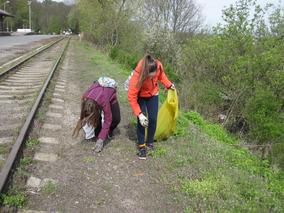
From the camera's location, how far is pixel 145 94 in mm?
5684

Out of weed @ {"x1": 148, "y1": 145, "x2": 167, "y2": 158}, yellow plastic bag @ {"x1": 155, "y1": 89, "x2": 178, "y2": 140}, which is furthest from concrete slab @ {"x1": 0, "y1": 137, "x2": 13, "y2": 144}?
yellow plastic bag @ {"x1": 155, "y1": 89, "x2": 178, "y2": 140}

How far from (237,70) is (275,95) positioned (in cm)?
155

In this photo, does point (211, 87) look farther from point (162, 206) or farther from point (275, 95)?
point (162, 206)

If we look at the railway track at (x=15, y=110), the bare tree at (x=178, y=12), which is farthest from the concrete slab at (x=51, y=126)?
the bare tree at (x=178, y=12)

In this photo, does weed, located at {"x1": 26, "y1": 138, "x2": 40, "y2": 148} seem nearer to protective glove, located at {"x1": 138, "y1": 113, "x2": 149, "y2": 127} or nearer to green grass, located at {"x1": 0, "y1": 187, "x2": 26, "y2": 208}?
green grass, located at {"x1": 0, "y1": 187, "x2": 26, "y2": 208}

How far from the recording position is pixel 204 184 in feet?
15.3

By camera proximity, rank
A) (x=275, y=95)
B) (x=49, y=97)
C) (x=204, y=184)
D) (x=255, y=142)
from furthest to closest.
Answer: (x=275, y=95)
(x=255, y=142)
(x=49, y=97)
(x=204, y=184)

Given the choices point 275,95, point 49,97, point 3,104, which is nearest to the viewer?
point 3,104

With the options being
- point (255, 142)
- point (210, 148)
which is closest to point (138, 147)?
point (210, 148)

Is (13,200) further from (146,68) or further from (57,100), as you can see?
(57,100)

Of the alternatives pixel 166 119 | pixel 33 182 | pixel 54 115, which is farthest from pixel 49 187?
pixel 54 115

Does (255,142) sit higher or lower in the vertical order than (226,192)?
lower

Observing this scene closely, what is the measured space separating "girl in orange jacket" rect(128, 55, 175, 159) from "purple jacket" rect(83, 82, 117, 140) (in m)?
0.53

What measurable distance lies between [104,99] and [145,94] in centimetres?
69
